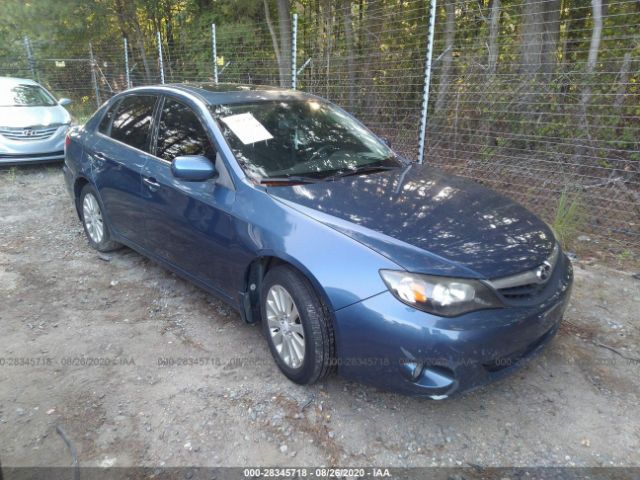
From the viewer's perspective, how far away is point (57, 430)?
8.00 ft

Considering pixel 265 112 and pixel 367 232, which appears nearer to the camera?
pixel 367 232

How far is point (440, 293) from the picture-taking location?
2.19 m

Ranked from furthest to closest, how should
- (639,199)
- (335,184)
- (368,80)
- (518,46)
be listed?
(368,80), (518,46), (639,199), (335,184)

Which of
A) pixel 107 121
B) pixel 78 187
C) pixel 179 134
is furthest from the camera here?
pixel 78 187

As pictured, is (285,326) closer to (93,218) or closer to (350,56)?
(93,218)

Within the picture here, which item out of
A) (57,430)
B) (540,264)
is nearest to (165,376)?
(57,430)

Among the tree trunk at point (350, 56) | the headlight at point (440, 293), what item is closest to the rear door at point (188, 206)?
the headlight at point (440, 293)

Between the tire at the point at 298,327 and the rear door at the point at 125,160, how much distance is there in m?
1.54

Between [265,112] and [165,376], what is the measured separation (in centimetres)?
190

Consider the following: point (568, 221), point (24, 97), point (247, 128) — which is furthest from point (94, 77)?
point (568, 221)

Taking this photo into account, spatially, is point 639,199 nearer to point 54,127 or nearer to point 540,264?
point 540,264

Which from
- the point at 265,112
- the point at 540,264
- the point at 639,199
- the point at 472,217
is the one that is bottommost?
the point at 639,199

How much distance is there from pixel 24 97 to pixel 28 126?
1.06m

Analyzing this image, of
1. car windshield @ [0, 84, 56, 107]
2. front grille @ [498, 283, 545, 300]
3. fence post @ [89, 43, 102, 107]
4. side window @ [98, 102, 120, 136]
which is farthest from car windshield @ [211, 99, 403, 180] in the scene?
fence post @ [89, 43, 102, 107]
